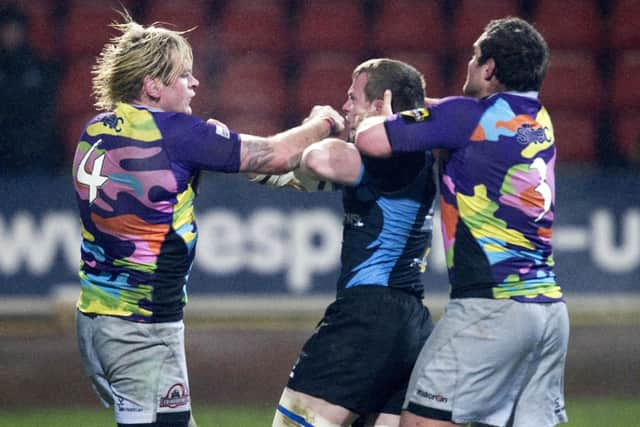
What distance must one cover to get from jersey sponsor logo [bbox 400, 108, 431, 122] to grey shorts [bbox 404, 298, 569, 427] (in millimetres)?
624

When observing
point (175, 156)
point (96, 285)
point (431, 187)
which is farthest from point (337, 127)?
point (96, 285)

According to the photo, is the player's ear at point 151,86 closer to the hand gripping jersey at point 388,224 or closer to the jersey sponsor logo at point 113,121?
the jersey sponsor logo at point 113,121

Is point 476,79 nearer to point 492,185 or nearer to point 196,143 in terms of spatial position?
point 492,185

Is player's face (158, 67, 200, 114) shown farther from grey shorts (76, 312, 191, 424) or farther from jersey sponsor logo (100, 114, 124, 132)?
grey shorts (76, 312, 191, 424)

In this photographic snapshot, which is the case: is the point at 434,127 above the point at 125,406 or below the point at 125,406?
above

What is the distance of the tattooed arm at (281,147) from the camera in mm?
3818

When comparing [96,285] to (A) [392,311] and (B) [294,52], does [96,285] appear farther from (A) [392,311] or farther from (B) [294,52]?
(B) [294,52]

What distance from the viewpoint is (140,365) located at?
12.0ft

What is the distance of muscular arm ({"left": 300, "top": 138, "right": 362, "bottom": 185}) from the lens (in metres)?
3.70

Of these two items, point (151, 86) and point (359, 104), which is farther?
point (359, 104)

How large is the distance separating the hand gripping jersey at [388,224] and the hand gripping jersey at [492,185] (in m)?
0.24

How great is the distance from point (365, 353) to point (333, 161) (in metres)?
0.68

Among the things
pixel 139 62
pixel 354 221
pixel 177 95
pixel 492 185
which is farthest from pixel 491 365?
pixel 139 62

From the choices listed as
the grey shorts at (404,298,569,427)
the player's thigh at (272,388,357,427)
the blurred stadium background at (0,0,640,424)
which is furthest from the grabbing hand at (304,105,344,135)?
the blurred stadium background at (0,0,640,424)
